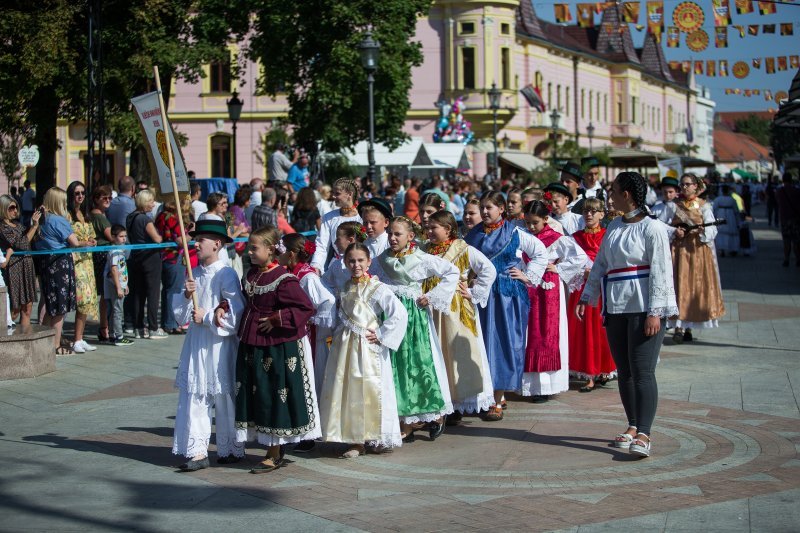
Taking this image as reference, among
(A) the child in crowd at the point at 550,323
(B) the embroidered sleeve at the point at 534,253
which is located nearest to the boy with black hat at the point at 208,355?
(B) the embroidered sleeve at the point at 534,253

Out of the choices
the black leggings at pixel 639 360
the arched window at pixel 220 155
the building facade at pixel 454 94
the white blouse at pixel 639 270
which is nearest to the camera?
the white blouse at pixel 639 270

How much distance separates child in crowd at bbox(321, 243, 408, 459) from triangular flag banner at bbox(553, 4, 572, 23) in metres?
29.7

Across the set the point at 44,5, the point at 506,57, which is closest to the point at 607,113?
the point at 506,57

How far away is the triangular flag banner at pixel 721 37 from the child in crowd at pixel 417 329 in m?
26.3

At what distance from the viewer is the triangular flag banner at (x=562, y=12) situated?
36656 mm

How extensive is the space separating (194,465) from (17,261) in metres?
5.98

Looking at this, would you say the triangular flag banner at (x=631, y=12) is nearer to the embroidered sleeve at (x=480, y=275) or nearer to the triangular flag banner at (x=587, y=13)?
the triangular flag banner at (x=587, y=13)

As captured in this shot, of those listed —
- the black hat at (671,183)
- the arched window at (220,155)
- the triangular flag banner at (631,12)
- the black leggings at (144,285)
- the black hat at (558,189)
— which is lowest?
the black leggings at (144,285)

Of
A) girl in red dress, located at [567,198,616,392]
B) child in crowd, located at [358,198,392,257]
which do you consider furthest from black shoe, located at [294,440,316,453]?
girl in red dress, located at [567,198,616,392]

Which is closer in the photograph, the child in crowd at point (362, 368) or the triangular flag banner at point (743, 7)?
the child in crowd at point (362, 368)

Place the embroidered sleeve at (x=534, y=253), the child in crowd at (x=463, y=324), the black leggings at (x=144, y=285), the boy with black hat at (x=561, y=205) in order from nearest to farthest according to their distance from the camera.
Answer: the child in crowd at (x=463, y=324) < the embroidered sleeve at (x=534, y=253) < the boy with black hat at (x=561, y=205) < the black leggings at (x=144, y=285)

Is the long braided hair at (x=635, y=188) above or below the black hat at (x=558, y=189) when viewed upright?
below

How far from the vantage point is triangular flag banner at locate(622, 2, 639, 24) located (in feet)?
104

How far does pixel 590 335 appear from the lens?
10.9 m
